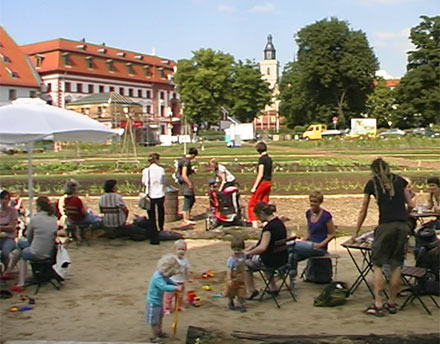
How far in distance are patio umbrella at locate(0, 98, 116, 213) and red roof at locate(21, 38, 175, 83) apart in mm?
71308

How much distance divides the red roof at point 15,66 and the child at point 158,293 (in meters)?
66.4

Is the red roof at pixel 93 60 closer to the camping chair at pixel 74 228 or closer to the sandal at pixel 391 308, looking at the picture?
the camping chair at pixel 74 228

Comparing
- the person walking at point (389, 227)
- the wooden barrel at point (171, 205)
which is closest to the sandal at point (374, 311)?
the person walking at point (389, 227)

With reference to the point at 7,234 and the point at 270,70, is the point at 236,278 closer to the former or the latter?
the point at 7,234

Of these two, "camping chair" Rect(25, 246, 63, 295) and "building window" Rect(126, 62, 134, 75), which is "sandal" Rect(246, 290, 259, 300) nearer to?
"camping chair" Rect(25, 246, 63, 295)

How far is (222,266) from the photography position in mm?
8539

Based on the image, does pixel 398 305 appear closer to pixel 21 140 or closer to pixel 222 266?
pixel 222 266

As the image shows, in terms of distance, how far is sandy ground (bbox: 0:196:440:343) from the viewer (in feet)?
18.2

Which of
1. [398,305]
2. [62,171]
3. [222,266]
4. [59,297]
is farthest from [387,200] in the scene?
[62,171]

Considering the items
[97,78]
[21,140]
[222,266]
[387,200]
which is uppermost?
[97,78]

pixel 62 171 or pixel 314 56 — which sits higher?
pixel 314 56

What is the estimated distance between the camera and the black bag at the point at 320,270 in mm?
7367

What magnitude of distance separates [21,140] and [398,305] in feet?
16.8

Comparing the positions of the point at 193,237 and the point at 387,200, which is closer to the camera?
the point at 387,200
